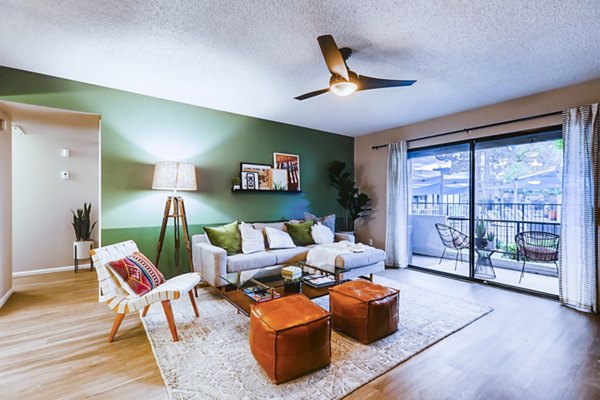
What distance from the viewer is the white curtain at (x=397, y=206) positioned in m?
4.90

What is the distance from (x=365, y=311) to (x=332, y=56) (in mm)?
2055

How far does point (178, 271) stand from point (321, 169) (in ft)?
10.4

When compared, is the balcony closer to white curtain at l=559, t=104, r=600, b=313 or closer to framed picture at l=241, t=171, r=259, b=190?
white curtain at l=559, t=104, r=600, b=313

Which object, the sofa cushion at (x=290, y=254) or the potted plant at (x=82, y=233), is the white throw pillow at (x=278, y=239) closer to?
the sofa cushion at (x=290, y=254)

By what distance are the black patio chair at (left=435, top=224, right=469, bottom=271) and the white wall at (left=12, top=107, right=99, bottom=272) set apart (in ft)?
19.3

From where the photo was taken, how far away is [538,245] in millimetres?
3820

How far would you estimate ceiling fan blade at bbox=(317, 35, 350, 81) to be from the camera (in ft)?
6.25

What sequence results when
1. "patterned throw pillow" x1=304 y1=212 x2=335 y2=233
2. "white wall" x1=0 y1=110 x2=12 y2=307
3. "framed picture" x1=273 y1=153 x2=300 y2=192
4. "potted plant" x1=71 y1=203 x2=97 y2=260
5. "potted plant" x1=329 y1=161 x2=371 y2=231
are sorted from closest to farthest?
"white wall" x1=0 y1=110 x2=12 y2=307 < "potted plant" x1=71 y1=203 x2=97 y2=260 < "patterned throw pillow" x1=304 y1=212 x2=335 y2=233 < "framed picture" x1=273 y1=153 x2=300 y2=192 < "potted plant" x1=329 y1=161 x2=371 y2=231

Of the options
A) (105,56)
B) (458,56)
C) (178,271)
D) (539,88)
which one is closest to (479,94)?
(539,88)

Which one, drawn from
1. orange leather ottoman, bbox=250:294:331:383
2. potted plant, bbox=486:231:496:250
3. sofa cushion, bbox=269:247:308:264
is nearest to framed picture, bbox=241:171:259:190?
sofa cushion, bbox=269:247:308:264

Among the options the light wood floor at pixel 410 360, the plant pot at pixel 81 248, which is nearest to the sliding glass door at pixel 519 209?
the light wood floor at pixel 410 360

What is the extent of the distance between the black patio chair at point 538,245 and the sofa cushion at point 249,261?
11.9 feet

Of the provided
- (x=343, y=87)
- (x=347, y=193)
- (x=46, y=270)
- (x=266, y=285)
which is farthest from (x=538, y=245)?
(x=46, y=270)

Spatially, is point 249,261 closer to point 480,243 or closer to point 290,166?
point 290,166
